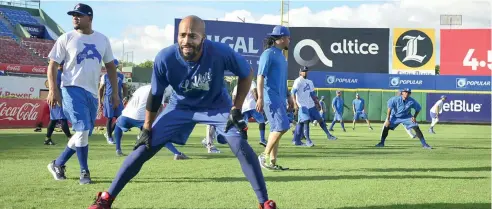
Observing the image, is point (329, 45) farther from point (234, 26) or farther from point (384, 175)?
point (384, 175)

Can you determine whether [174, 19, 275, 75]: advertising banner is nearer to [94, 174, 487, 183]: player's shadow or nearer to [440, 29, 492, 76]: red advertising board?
[440, 29, 492, 76]: red advertising board

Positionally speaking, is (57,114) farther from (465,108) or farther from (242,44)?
(465,108)

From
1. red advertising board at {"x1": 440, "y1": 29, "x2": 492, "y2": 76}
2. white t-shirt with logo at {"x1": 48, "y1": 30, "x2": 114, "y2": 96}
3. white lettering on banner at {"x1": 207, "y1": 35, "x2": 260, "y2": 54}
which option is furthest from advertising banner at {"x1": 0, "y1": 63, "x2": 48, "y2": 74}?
white t-shirt with logo at {"x1": 48, "y1": 30, "x2": 114, "y2": 96}

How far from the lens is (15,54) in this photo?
50.7 metres

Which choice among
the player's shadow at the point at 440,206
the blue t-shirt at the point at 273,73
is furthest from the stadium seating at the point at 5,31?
the player's shadow at the point at 440,206

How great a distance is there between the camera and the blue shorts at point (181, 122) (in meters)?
5.00

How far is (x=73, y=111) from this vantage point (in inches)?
270

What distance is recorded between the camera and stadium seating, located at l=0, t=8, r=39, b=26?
58.3m

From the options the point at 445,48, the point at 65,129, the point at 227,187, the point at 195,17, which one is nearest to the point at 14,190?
the point at 227,187

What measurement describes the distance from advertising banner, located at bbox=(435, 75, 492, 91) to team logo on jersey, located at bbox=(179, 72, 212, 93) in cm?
3666

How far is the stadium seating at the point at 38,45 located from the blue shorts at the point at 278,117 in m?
48.6

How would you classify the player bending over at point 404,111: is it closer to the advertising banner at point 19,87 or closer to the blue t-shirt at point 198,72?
the blue t-shirt at point 198,72

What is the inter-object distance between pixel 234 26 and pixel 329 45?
8412 mm

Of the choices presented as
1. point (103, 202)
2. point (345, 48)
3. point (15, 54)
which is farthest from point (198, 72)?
point (15, 54)
